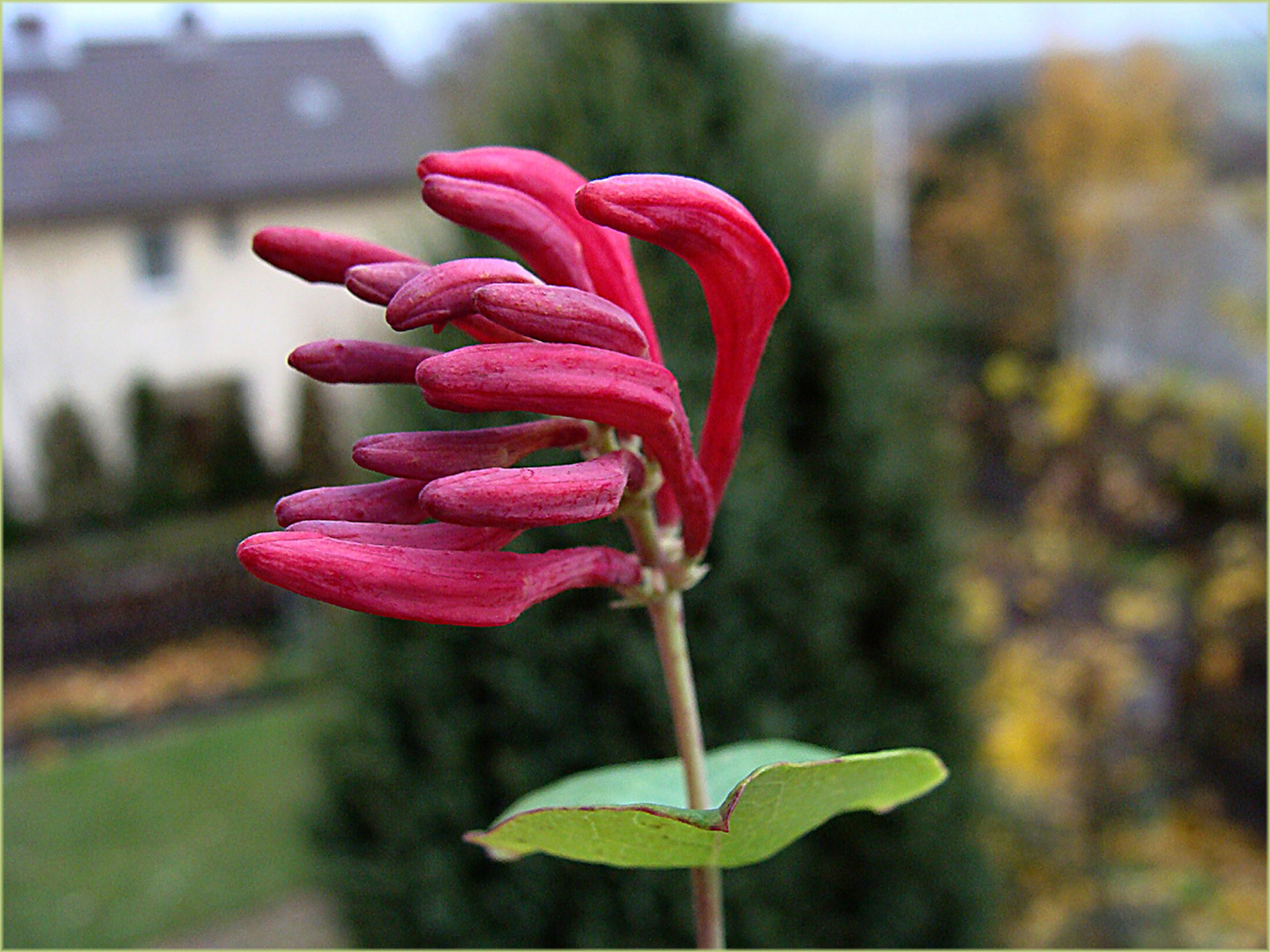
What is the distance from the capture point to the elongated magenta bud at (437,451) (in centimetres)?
40

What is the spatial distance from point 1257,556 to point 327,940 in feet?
9.43

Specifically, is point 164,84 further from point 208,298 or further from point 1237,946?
point 1237,946

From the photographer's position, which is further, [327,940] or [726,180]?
[327,940]

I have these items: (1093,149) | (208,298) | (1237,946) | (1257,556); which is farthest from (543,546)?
(1093,149)

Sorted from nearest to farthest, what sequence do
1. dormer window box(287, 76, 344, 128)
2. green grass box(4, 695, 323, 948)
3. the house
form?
green grass box(4, 695, 323, 948) → the house → dormer window box(287, 76, 344, 128)

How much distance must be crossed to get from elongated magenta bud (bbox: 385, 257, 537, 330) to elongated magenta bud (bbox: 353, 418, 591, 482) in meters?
0.04

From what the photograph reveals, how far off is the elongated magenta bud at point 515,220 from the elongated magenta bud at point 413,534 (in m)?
0.12

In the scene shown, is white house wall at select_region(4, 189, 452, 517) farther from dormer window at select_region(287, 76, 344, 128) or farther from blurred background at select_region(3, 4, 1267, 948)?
dormer window at select_region(287, 76, 344, 128)

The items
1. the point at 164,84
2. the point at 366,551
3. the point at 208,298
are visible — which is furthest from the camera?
the point at 164,84

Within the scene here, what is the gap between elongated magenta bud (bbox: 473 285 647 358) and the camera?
38 cm

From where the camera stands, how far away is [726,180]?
164 centimetres

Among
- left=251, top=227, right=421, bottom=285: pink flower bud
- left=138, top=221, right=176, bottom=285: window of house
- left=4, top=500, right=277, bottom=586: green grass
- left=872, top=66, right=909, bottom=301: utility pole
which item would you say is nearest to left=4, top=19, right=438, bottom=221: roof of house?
left=138, top=221, right=176, bottom=285: window of house

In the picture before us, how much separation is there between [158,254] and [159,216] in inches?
16.6

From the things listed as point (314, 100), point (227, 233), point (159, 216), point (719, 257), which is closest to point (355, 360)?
point (719, 257)
